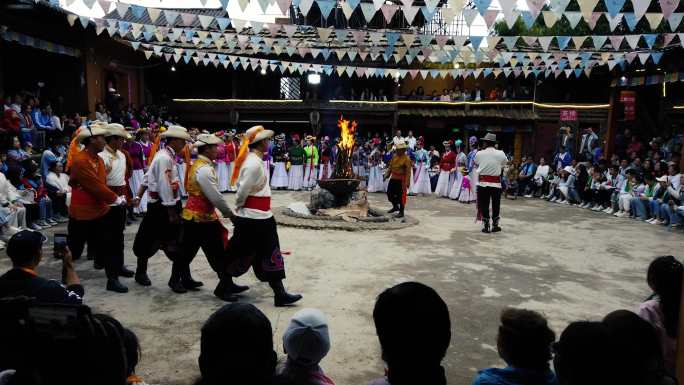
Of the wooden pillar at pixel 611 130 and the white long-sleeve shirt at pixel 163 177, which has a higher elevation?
the wooden pillar at pixel 611 130

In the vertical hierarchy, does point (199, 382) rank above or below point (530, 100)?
below

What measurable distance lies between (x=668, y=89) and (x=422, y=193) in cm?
1118

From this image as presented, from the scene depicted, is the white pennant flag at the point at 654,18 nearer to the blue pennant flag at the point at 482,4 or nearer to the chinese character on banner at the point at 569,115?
the blue pennant flag at the point at 482,4

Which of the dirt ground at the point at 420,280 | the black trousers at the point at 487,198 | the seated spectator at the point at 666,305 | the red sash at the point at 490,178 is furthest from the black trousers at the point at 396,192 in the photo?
the seated spectator at the point at 666,305

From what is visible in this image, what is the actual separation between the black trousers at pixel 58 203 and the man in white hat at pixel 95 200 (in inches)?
177

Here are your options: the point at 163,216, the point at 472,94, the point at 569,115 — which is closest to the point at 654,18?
the point at 163,216

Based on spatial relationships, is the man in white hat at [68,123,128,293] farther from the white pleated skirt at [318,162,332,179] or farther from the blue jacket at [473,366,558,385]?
the white pleated skirt at [318,162,332,179]

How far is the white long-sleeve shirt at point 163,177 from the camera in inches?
208

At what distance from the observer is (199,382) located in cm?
164

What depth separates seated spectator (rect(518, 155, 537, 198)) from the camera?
15.3 metres

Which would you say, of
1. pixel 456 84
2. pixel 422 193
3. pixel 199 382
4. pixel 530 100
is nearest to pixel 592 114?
pixel 530 100

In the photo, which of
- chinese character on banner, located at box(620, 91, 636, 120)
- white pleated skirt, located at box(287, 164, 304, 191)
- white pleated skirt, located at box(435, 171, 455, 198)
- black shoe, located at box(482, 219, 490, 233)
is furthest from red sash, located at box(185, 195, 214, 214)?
chinese character on banner, located at box(620, 91, 636, 120)

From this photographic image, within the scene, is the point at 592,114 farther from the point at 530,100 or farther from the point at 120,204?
the point at 120,204

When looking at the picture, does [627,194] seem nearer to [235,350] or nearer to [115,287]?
[115,287]
